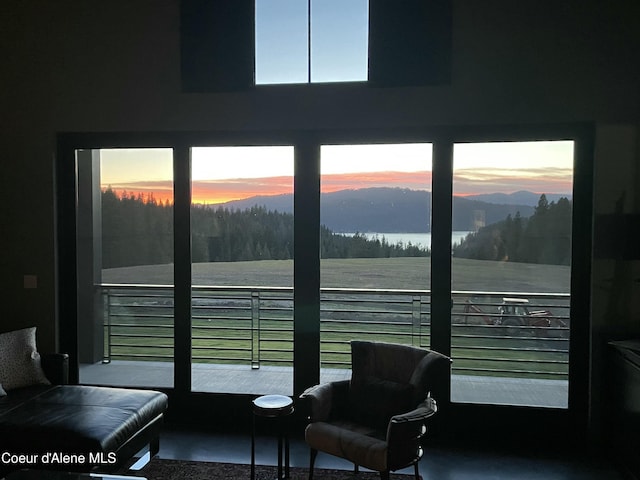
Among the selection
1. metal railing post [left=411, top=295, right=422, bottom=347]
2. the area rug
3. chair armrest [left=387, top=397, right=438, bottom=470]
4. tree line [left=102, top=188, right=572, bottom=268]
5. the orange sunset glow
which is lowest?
the area rug

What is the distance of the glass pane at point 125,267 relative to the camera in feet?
15.3

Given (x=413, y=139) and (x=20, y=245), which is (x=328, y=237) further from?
(x=20, y=245)

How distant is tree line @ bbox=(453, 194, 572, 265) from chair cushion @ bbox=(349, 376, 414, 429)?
1.33 metres

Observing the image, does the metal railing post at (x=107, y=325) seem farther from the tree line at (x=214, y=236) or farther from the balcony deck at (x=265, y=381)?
the tree line at (x=214, y=236)

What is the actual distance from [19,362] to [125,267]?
125 centimetres

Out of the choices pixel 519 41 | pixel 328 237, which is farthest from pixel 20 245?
pixel 519 41

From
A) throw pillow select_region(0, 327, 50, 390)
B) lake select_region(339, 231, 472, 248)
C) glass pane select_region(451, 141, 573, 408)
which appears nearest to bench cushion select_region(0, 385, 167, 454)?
throw pillow select_region(0, 327, 50, 390)

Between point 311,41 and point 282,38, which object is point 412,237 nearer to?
point 311,41

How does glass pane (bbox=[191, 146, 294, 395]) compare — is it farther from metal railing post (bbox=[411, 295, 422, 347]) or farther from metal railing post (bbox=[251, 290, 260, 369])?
metal railing post (bbox=[411, 295, 422, 347])

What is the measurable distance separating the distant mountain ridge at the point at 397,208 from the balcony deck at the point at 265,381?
130 centimetres

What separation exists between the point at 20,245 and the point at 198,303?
5.42 ft

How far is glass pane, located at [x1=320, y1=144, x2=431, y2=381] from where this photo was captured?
4312 millimetres

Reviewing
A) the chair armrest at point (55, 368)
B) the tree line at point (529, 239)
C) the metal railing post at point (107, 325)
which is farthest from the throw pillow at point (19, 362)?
the tree line at point (529, 239)

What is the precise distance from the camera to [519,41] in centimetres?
402
